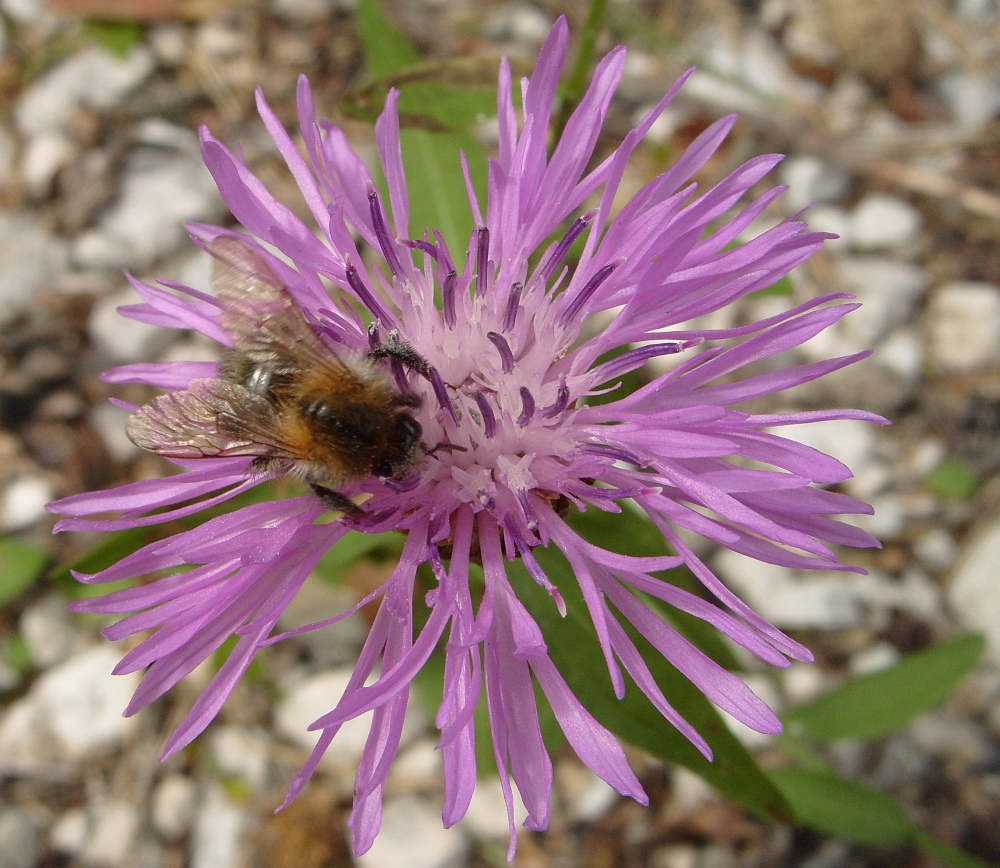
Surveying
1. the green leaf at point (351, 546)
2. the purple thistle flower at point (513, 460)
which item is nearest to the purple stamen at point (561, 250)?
the purple thistle flower at point (513, 460)

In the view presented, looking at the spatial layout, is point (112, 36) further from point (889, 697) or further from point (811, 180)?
point (889, 697)

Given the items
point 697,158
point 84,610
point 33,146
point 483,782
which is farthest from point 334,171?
point 33,146

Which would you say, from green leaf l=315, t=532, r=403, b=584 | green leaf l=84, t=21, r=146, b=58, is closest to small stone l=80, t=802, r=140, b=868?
green leaf l=315, t=532, r=403, b=584

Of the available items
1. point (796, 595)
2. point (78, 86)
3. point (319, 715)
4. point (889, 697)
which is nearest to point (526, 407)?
point (889, 697)

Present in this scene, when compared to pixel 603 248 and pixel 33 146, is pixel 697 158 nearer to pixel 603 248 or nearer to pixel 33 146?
pixel 603 248

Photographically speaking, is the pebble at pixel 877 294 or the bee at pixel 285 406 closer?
the bee at pixel 285 406

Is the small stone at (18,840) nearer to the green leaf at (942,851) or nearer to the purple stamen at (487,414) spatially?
the purple stamen at (487,414)
